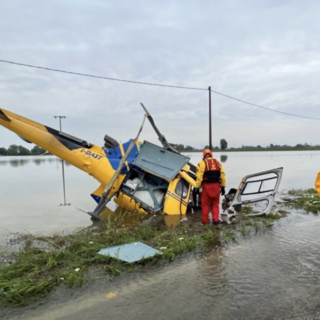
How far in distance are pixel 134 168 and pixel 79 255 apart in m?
3.76

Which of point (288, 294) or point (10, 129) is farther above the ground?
point (10, 129)

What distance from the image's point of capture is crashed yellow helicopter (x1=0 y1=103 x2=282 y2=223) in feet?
25.6

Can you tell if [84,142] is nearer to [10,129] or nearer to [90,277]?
[10,129]

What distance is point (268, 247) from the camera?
4.82m

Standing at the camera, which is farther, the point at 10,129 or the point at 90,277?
the point at 10,129

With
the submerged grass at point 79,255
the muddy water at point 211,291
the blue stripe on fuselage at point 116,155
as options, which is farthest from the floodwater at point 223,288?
the blue stripe on fuselage at point 116,155

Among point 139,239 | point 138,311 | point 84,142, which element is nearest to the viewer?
point 138,311

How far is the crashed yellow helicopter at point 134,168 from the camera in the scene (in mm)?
7801

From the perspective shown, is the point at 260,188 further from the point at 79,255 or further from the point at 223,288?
the point at 79,255

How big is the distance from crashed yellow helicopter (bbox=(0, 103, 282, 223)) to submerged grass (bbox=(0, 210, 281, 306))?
→ 135 centimetres

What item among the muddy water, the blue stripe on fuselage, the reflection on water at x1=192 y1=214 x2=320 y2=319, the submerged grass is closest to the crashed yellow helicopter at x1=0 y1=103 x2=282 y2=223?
the blue stripe on fuselage

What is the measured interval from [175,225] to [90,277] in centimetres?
327

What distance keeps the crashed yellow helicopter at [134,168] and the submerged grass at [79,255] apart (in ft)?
4.44

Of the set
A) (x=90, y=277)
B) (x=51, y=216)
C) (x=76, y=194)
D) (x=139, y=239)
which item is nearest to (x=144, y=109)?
(x=139, y=239)
